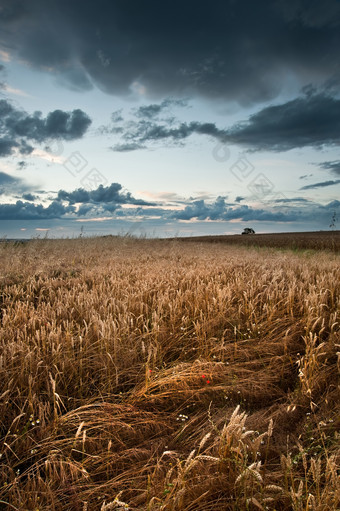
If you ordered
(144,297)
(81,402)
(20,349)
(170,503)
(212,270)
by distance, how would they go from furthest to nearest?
(212,270) < (144,297) < (20,349) < (81,402) < (170,503)

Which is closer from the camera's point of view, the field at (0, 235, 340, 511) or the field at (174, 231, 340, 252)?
the field at (0, 235, 340, 511)

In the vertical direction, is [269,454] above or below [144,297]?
below

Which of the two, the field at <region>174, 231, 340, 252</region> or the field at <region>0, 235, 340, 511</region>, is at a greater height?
the field at <region>174, 231, 340, 252</region>

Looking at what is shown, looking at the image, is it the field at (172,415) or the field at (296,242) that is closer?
the field at (172,415)

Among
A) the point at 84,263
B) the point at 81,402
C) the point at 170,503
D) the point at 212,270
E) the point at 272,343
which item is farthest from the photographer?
the point at 84,263

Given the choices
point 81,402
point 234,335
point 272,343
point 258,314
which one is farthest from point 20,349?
point 258,314

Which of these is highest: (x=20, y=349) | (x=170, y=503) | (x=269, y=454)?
(x=20, y=349)

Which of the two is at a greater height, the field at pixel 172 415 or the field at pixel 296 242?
the field at pixel 296 242

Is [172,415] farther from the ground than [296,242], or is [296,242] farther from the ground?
[296,242]

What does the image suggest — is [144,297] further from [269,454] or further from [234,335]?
[269,454]

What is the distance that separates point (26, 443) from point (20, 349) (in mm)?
814

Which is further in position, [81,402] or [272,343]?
[272,343]

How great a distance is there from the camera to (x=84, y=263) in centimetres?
716

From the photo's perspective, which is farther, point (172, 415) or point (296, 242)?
point (296, 242)
